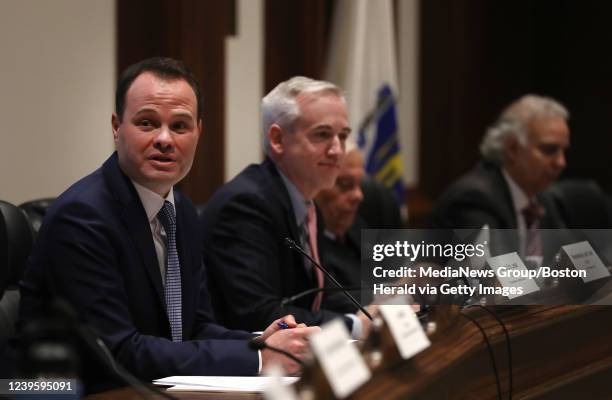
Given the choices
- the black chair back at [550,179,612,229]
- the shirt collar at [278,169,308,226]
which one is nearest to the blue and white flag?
the black chair back at [550,179,612,229]

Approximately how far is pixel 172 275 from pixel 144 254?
15 cm

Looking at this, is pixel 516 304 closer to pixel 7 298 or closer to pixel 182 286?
pixel 182 286

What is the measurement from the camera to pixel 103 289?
7.52 ft

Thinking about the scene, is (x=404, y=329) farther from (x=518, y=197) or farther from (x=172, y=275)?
(x=518, y=197)

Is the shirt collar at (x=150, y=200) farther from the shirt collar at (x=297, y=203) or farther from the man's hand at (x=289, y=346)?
the shirt collar at (x=297, y=203)

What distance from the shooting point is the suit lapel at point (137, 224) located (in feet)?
7.95

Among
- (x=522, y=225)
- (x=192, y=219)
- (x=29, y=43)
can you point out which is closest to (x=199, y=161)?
(x=29, y=43)

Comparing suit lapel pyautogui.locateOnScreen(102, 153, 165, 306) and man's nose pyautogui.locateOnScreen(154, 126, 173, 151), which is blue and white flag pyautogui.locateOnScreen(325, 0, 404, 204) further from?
suit lapel pyautogui.locateOnScreen(102, 153, 165, 306)

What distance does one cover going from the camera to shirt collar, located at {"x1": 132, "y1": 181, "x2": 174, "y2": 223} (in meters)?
2.52

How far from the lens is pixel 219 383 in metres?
2.13

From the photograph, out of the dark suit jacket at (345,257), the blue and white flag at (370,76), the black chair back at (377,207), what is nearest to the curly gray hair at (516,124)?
the black chair back at (377,207)

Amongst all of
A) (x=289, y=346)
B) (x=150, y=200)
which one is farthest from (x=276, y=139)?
(x=289, y=346)

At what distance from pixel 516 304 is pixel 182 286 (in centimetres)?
85

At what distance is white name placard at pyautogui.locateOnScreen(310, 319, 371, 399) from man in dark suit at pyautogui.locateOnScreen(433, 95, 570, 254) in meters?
3.02
